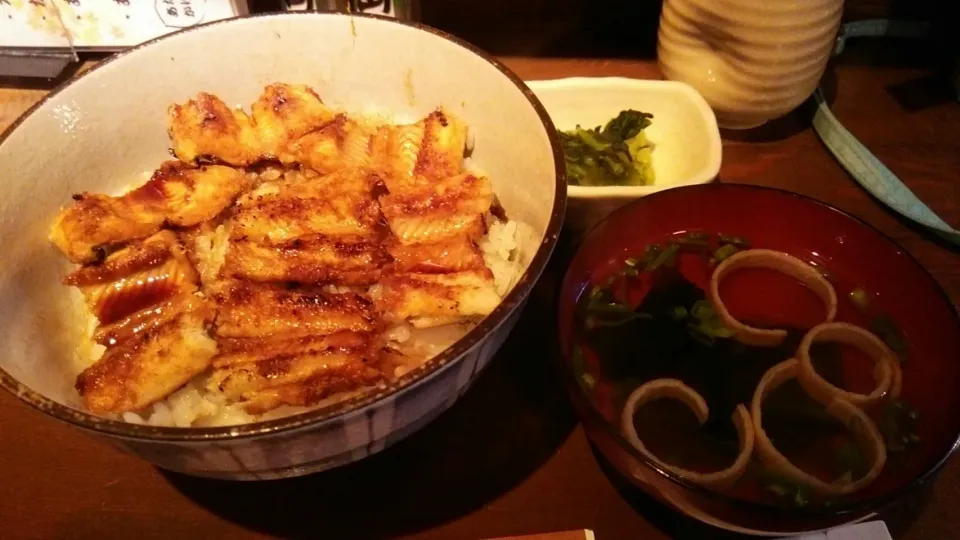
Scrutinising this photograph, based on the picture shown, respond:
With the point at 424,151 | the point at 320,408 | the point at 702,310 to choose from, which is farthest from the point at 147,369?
the point at 702,310

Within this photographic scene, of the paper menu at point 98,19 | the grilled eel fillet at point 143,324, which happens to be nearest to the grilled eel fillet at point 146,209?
the grilled eel fillet at point 143,324

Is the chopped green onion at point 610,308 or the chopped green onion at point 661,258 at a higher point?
the chopped green onion at point 661,258

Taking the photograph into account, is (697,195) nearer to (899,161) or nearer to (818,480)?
(818,480)

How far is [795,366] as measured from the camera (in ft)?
4.09

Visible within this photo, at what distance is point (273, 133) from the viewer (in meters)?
1.47

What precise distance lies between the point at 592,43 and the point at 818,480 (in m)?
1.44

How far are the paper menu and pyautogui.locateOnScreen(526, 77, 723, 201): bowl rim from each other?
2.88 feet

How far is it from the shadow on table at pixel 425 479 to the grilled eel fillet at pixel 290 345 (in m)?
0.21

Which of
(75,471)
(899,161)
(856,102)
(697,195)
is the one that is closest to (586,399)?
(697,195)

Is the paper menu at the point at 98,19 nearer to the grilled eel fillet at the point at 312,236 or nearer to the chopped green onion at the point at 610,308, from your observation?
the grilled eel fillet at the point at 312,236

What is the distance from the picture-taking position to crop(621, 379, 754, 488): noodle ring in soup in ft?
3.54

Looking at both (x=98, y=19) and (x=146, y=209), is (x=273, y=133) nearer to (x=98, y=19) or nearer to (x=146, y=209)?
(x=146, y=209)

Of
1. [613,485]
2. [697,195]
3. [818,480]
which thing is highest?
[697,195]

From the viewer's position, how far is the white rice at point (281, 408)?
1127 mm
